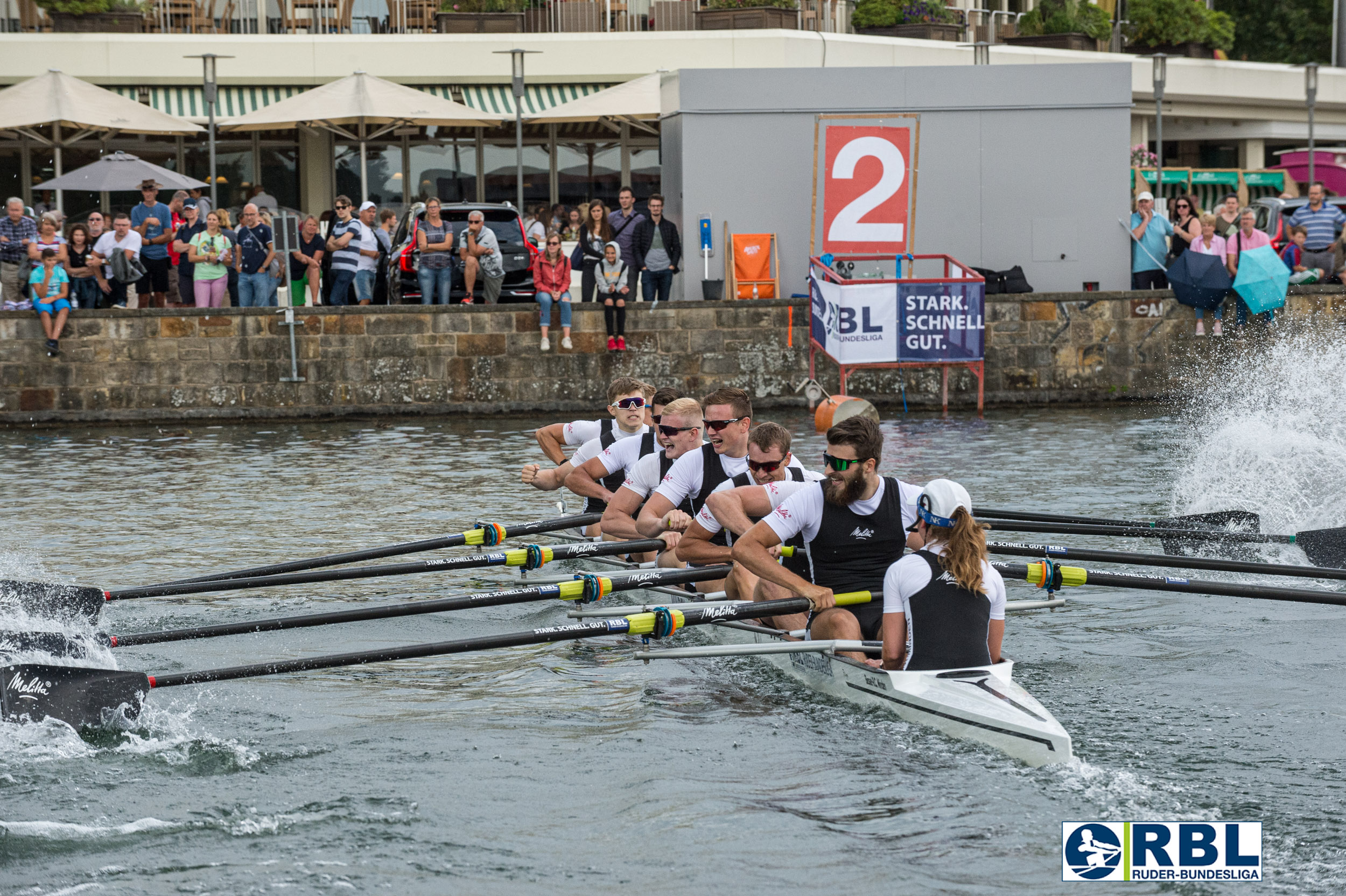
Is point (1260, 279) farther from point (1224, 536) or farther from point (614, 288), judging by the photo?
point (1224, 536)

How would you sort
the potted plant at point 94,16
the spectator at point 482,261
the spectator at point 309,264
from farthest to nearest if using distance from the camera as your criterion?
the potted plant at point 94,16 < the spectator at point 309,264 < the spectator at point 482,261

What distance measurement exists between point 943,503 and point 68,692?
12.0ft

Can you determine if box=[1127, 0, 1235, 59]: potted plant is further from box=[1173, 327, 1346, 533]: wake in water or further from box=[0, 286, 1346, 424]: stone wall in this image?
box=[1173, 327, 1346, 533]: wake in water

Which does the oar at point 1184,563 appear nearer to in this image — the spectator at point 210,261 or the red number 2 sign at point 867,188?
the red number 2 sign at point 867,188

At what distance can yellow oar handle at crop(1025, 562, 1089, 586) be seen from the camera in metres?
7.59

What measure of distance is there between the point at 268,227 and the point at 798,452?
8.15 metres

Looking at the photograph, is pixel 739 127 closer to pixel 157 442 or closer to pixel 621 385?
pixel 157 442

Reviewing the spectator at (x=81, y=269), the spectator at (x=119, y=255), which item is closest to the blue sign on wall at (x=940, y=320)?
the spectator at (x=119, y=255)

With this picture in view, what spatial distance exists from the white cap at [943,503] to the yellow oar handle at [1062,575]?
50.1 inches

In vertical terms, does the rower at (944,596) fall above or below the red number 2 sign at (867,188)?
below

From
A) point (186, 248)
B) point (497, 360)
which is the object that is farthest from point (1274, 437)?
point (186, 248)

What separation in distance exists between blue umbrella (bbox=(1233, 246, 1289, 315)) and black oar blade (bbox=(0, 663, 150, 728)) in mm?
16513

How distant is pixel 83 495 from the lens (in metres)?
14.2

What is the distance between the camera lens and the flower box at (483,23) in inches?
1235
